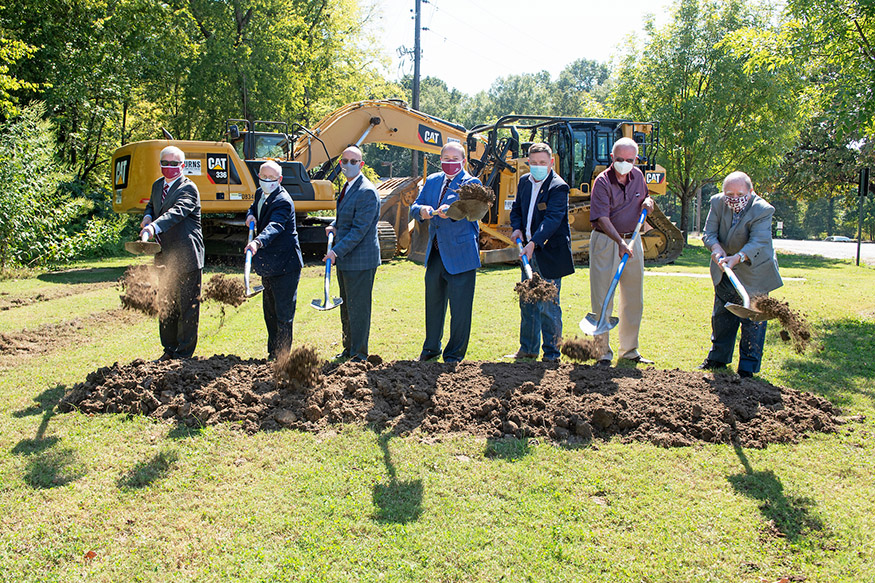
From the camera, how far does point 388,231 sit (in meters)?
15.3

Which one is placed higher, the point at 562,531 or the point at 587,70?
the point at 587,70

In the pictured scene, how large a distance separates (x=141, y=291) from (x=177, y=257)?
59cm

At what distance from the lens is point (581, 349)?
6.23 meters

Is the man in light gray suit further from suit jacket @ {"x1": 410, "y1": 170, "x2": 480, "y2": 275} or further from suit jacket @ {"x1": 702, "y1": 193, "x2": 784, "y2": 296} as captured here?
suit jacket @ {"x1": 410, "y1": 170, "x2": 480, "y2": 275}

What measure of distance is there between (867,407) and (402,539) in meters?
4.07

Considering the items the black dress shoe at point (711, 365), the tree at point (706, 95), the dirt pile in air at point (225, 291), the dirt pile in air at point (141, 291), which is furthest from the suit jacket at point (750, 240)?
the tree at point (706, 95)

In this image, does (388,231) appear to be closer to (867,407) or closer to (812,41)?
(812,41)

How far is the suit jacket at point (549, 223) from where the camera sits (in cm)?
624

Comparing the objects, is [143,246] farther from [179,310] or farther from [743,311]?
[743,311]

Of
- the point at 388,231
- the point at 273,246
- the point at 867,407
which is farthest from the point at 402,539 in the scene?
the point at 388,231

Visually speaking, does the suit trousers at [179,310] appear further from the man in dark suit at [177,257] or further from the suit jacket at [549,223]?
the suit jacket at [549,223]

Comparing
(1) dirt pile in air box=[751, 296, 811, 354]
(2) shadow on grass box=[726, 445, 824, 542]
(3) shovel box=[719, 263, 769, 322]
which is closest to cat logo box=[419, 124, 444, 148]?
(3) shovel box=[719, 263, 769, 322]

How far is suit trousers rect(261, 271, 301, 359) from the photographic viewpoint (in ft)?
20.5

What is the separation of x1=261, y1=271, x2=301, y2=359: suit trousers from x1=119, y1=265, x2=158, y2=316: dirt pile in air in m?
1.11
